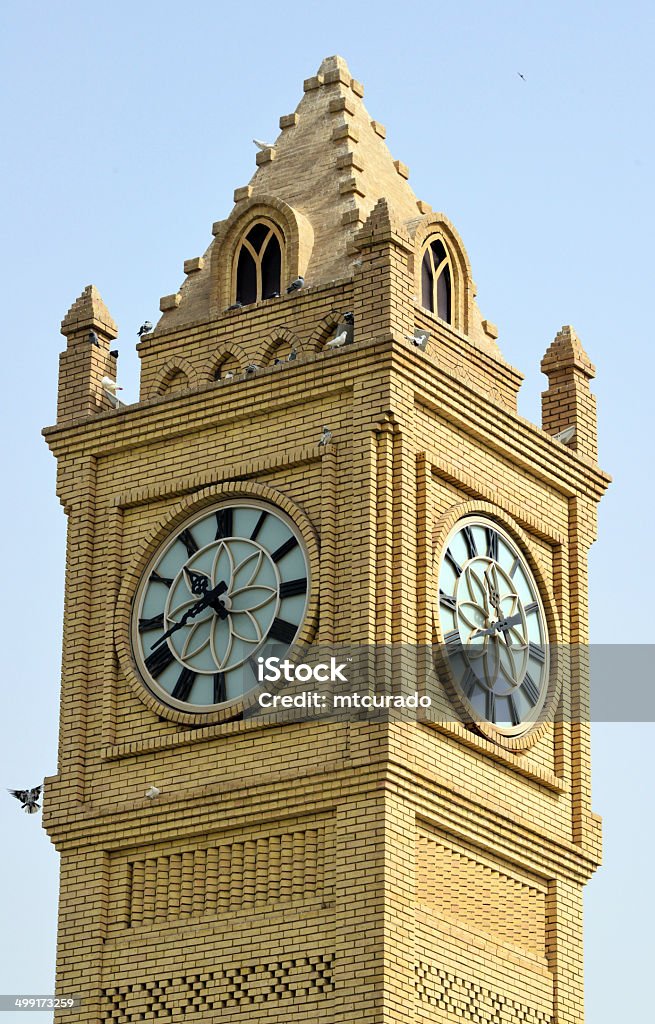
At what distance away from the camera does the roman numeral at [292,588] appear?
3697 cm

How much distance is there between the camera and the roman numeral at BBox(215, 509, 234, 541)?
3788 centimetres

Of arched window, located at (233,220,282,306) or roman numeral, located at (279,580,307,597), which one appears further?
arched window, located at (233,220,282,306)

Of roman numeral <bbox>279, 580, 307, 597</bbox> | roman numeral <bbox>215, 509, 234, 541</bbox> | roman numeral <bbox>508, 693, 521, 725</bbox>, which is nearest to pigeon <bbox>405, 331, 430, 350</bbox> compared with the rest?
roman numeral <bbox>215, 509, 234, 541</bbox>

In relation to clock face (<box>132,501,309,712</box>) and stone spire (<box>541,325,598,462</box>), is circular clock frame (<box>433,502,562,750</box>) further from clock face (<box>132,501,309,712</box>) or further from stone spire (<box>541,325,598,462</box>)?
stone spire (<box>541,325,598,462</box>)

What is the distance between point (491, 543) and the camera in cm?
3862

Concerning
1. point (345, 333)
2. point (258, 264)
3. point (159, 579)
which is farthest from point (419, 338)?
point (159, 579)

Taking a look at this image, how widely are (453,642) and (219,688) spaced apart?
2.72 m

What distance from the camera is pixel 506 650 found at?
125 feet

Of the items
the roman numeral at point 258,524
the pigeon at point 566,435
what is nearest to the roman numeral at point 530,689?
the pigeon at point 566,435

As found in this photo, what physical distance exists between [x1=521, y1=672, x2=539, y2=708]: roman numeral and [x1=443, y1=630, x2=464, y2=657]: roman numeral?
145 centimetres

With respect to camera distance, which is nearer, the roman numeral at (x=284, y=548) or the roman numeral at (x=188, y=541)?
the roman numeral at (x=284, y=548)

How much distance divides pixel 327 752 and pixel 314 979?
2506mm

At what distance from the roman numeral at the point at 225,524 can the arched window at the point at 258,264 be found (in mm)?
3150

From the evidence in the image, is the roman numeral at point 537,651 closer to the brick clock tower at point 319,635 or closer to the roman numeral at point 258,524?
the brick clock tower at point 319,635
